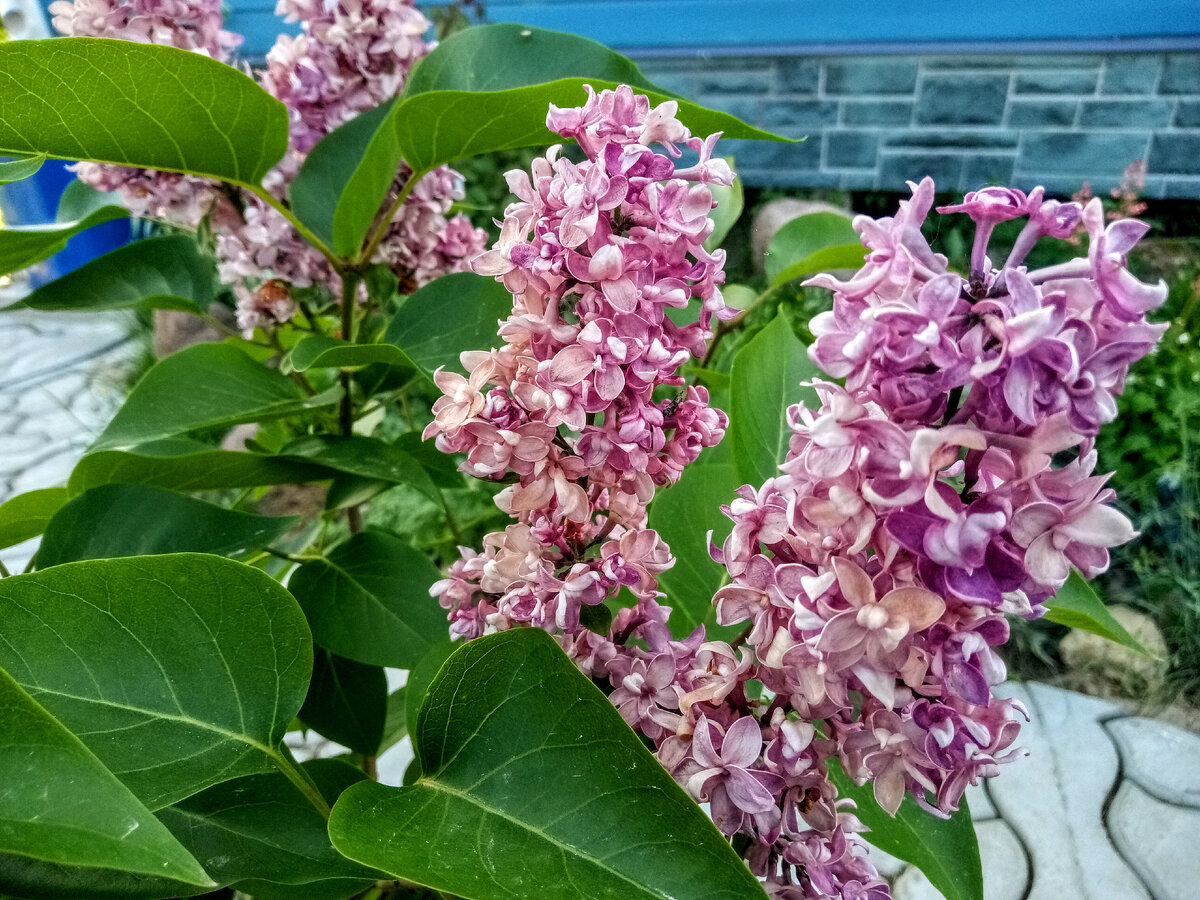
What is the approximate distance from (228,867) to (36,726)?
157mm

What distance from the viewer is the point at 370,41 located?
1.66 ft

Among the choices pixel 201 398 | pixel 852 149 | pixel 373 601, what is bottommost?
pixel 852 149

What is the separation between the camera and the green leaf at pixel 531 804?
23 cm

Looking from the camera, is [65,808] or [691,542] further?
→ [691,542]

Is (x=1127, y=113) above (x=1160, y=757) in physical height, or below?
above

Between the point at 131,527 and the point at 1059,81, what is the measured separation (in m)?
2.21

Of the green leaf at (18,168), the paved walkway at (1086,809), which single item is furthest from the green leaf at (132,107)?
the paved walkway at (1086,809)

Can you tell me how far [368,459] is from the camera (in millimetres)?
464

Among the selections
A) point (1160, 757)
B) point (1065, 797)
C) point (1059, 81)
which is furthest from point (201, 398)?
point (1059, 81)

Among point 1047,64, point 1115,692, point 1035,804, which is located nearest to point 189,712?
point 1035,804

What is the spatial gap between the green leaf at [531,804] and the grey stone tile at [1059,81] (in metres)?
2.22

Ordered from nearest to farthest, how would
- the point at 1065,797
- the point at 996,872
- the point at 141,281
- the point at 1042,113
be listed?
the point at 141,281 < the point at 996,872 < the point at 1065,797 < the point at 1042,113

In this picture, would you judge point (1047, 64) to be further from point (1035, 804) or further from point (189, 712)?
point (189, 712)

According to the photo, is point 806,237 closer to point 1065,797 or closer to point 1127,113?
point 1065,797
